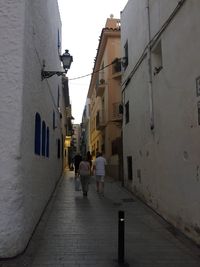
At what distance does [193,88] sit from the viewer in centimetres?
730

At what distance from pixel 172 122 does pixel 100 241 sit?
10.2 feet

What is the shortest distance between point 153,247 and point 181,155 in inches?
79.1

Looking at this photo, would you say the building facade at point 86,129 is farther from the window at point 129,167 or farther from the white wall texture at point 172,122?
the white wall texture at point 172,122

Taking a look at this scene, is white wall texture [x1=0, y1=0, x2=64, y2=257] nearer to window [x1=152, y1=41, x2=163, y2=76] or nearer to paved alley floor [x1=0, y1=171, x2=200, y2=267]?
paved alley floor [x1=0, y1=171, x2=200, y2=267]

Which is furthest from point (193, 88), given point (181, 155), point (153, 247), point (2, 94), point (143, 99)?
point (143, 99)

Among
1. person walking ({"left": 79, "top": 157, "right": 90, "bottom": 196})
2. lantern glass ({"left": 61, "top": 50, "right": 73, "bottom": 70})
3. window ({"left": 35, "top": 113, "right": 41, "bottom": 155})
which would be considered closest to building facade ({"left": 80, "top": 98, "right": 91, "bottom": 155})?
person walking ({"left": 79, "top": 157, "right": 90, "bottom": 196})

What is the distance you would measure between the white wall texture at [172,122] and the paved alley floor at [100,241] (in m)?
0.44

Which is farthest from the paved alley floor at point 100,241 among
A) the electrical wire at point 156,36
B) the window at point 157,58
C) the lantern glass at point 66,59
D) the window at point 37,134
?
the electrical wire at point 156,36

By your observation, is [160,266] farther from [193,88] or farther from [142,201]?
[142,201]

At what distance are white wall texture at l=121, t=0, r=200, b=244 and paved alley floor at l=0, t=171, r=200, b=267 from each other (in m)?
0.44

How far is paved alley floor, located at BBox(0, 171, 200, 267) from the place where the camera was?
6219mm

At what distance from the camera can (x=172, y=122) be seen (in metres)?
8.72

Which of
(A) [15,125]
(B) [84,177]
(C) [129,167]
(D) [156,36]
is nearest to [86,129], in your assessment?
(C) [129,167]

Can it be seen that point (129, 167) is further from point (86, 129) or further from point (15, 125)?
point (86, 129)
